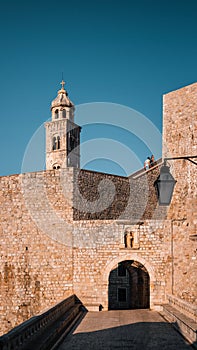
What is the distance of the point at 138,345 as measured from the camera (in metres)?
8.78

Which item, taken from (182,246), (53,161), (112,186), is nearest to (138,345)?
(182,246)

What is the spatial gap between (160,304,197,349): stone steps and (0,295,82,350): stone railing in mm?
2895

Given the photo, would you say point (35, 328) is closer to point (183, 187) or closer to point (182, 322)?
point (182, 322)

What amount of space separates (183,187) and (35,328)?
24.8ft

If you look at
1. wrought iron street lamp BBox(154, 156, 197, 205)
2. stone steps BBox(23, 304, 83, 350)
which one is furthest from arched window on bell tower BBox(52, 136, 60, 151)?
wrought iron street lamp BBox(154, 156, 197, 205)

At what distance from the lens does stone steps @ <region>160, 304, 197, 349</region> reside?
28.9 ft

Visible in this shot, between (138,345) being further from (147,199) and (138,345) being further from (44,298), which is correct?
(147,199)

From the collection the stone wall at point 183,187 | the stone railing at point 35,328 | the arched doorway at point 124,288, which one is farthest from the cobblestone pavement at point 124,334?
the arched doorway at point 124,288

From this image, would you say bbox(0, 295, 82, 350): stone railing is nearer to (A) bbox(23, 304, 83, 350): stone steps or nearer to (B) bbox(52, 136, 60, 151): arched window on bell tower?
(A) bbox(23, 304, 83, 350): stone steps

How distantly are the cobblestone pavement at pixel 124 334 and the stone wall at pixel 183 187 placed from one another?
1.56 meters

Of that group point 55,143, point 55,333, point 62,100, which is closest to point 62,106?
point 62,100

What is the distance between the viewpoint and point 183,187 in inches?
555

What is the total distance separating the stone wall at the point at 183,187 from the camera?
13430mm

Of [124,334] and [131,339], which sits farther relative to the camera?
[124,334]
